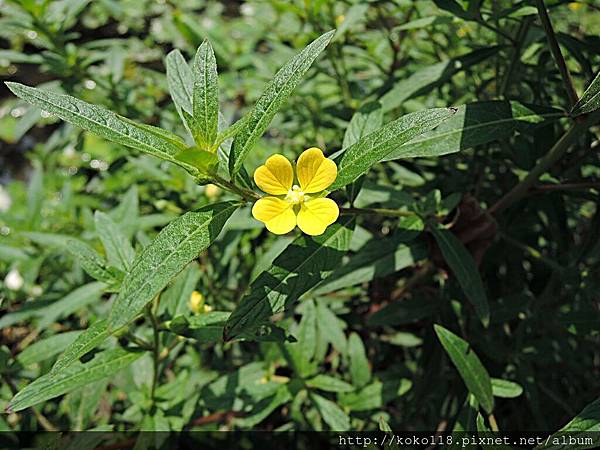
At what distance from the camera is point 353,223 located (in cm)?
95

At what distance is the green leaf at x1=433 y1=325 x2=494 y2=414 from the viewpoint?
1.10 meters

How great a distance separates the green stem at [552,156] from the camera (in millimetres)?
983

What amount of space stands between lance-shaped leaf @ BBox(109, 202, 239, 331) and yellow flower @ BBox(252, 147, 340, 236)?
5 centimetres

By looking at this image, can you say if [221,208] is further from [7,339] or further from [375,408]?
[7,339]

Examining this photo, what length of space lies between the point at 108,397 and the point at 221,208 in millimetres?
1058

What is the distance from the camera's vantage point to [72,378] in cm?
99

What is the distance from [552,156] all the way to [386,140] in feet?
1.40

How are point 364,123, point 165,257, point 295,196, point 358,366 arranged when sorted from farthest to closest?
point 358,366
point 364,123
point 295,196
point 165,257

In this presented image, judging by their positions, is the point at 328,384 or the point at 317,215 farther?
the point at 328,384

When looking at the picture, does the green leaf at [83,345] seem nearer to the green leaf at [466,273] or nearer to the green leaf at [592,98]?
the green leaf at [466,273]

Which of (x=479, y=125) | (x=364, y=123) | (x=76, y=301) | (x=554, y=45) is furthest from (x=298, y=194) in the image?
(x=76, y=301)

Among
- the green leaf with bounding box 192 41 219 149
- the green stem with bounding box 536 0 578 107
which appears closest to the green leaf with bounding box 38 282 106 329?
the green leaf with bounding box 192 41 219 149

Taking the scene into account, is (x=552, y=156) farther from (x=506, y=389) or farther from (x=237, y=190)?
(x=237, y=190)

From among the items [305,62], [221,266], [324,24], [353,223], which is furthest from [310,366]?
[324,24]
